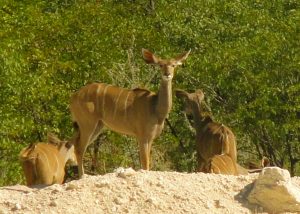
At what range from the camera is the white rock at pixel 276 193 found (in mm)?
8711

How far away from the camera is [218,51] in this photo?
1958 centimetres

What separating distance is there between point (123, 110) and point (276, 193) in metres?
4.93

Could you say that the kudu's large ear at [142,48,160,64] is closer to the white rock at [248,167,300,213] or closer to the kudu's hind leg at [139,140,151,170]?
the kudu's hind leg at [139,140,151,170]

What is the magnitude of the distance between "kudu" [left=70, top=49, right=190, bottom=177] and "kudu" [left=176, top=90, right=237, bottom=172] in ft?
3.10

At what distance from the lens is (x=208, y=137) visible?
1448 cm

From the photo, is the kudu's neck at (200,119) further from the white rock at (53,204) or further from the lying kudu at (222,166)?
the white rock at (53,204)

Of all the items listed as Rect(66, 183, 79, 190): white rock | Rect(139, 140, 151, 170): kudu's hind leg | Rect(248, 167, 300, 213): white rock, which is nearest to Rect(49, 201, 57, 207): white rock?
Rect(66, 183, 79, 190): white rock

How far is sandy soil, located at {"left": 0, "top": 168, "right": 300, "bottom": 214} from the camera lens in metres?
8.53

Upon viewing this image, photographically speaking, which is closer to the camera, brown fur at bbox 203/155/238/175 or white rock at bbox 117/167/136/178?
white rock at bbox 117/167/136/178

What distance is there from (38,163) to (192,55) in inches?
344

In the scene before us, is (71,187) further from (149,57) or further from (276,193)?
(149,57)

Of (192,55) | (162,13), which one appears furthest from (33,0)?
(192,55)

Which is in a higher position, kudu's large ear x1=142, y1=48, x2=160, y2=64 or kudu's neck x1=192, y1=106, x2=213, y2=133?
kudu's large ear x1=142, y1=48, x2=160, y2=64

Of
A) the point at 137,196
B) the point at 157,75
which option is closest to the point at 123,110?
the point at 137,196
